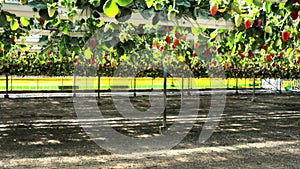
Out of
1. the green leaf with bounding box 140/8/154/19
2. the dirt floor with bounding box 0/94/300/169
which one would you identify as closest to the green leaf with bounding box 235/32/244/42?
the green leaf with bounding box 140/8/154/19

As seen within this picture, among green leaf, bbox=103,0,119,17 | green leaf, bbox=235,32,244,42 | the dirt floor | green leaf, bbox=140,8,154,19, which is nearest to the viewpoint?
green leaf, bbox=103,0,119,17

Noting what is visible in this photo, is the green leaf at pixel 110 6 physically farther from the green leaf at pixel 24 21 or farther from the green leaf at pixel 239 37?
the green leaf at pixel 24 21

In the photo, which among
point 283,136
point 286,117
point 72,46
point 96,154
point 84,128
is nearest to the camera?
point 72,46

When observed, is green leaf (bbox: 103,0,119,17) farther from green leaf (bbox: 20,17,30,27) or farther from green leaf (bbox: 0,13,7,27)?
green leaf (bbox: 20,17,30,27)

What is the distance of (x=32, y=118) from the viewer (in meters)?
9.00

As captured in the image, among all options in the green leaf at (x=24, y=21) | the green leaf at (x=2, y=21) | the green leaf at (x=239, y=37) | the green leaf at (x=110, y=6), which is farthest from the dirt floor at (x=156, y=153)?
the green leaf at (x=110, y=6)

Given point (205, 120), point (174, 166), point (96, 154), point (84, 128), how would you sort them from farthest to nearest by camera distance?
1. point (205, 120)
2. point (84, 128)
3. point (96, 154)
4. point (174, 166)

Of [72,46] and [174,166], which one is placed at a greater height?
[72,46]

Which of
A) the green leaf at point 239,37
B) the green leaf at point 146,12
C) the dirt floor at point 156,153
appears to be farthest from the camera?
the dirt floor at point 156,153

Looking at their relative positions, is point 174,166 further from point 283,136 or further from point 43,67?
point 43,67

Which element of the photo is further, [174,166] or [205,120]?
[205,120]

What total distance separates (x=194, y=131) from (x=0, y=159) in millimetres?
3769

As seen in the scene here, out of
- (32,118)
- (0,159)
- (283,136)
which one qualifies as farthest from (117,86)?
(0,159)

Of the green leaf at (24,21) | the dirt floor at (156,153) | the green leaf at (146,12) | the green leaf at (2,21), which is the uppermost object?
the green leaf at (24,21)
